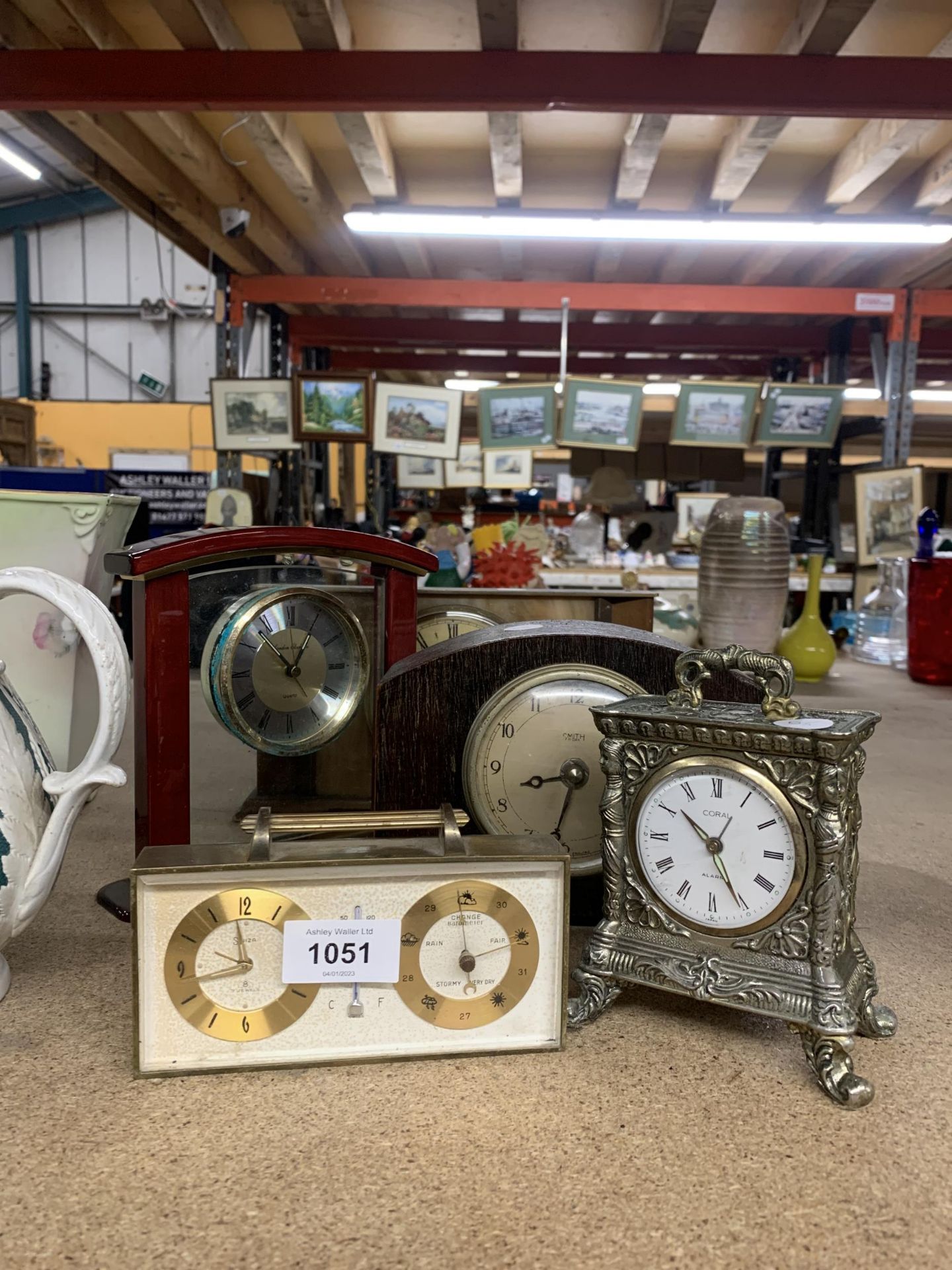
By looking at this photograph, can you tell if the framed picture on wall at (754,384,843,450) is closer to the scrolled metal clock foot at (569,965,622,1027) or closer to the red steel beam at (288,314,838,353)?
the red steel beam at (288,314,838,353)

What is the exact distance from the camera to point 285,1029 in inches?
45.8

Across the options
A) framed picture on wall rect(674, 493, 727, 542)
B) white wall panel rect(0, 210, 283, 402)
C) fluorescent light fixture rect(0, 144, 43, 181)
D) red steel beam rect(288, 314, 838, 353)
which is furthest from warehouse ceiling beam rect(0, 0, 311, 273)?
white wall panel rect(0, 210, 283, 402)

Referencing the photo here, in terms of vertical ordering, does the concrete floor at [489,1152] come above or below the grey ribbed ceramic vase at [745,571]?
below

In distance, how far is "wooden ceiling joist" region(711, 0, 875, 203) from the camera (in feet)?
9.78

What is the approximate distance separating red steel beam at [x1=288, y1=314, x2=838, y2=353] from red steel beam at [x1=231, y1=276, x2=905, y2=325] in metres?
1.28

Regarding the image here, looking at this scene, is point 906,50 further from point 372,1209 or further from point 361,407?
point 372,1209

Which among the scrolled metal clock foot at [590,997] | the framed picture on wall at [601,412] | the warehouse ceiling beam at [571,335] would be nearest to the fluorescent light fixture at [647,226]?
the framed picture on wall at [601,412]

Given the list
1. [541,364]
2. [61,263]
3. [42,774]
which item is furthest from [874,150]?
[61,263]

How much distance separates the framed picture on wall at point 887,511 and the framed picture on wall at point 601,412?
1553mm

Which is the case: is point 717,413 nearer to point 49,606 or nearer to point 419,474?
point 419,474

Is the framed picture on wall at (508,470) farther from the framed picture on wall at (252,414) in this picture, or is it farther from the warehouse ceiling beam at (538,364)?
the warehouse ceiling beam at (538,364)

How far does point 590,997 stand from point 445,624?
100 cm

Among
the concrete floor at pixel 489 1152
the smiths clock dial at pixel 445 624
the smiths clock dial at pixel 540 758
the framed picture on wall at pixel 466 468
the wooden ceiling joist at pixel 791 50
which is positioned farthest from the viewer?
the framed picture on wall at pixel 466 468

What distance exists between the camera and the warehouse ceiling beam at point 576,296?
6211mm
